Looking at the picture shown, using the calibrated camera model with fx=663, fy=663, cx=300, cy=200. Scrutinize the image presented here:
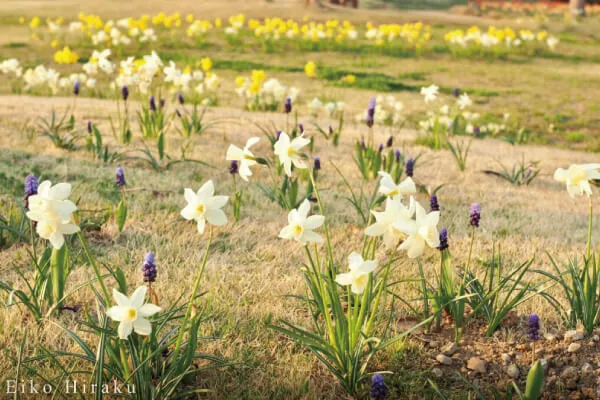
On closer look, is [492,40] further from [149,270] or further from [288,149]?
[149,270]

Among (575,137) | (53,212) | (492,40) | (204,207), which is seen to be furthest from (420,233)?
(492,40)

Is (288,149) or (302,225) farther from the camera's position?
(288,149)

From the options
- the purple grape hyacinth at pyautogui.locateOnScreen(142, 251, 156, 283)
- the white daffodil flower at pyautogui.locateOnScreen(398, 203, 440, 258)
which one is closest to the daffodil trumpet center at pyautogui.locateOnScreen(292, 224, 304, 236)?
the white daffodil flower at pyautogui.locateOnScreen(398, 203, 440, 258)

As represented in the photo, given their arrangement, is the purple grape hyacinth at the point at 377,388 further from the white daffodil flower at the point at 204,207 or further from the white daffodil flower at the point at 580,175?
the white daffodil flower at the point at 580,175

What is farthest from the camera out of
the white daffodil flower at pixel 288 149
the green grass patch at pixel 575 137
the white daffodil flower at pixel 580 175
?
the green grass patch at pixel 575 137

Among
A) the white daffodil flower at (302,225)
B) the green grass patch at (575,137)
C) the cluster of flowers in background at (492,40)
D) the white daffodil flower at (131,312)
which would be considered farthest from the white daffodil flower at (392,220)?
the cluster of flowers in background at (492,40)

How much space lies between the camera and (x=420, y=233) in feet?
7.52

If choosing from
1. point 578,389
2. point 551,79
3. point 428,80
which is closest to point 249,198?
point 578,389

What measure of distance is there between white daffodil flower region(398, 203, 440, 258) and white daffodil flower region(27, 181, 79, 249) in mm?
1121

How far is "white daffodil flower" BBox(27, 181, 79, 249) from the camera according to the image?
215 cm

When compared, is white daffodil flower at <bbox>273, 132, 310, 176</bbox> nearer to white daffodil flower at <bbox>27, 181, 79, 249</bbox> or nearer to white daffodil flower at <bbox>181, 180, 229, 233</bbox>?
white daffodil flower at <bbox>181, 180, 229, 233</bbox>

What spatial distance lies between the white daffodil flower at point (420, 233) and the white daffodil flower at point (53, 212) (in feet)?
3.68

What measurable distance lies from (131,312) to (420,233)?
3.28 ft

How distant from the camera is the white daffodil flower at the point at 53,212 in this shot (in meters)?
2.15
